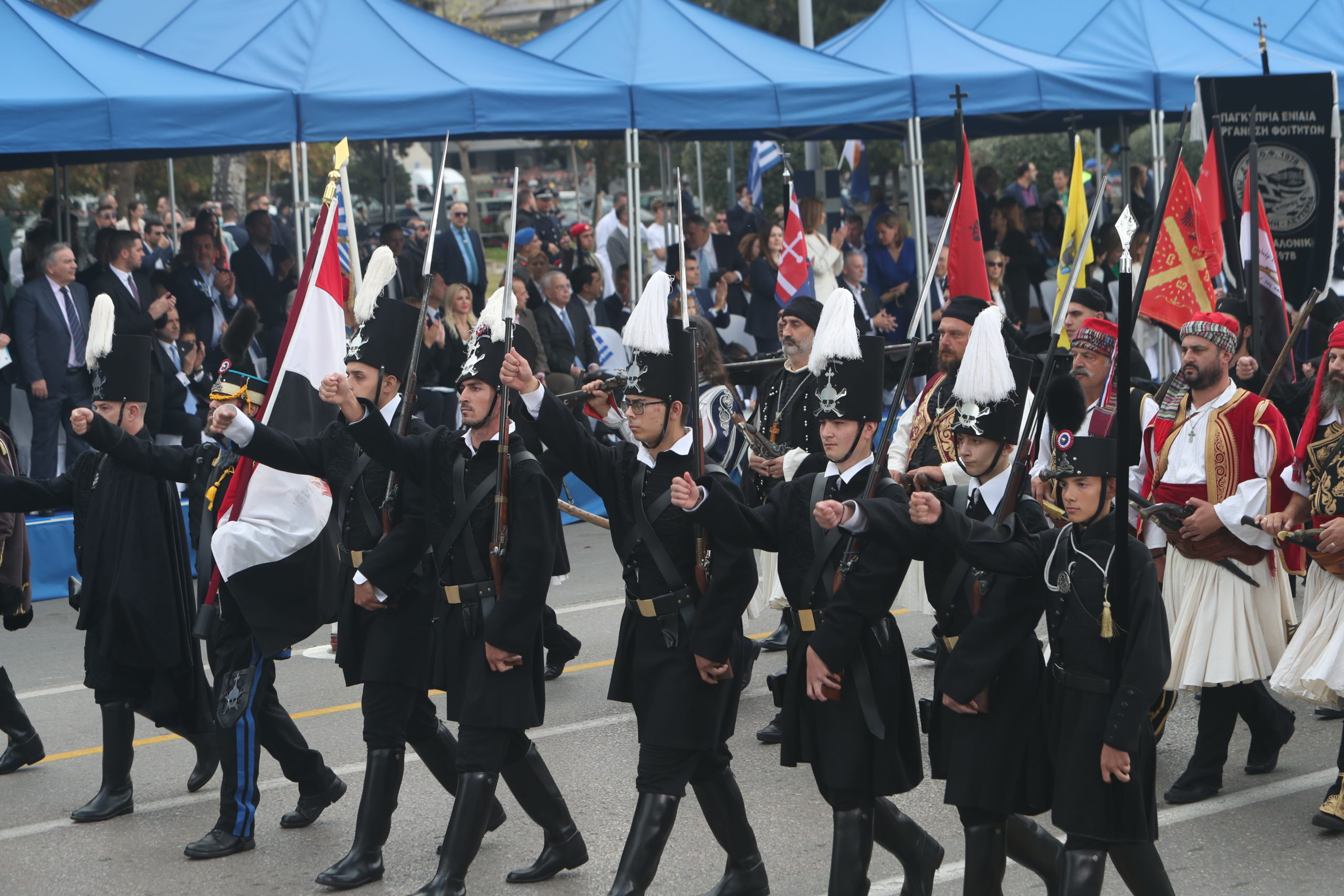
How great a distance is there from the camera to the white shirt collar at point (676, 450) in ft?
16.9

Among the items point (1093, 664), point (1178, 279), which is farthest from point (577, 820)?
point (1178, 279)

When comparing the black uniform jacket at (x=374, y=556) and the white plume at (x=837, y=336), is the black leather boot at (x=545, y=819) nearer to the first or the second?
the black uniform jacket at (x=374, y=556)

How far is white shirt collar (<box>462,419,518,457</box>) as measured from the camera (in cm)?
534

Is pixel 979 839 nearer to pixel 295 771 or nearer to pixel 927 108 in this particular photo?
pixel 295 771

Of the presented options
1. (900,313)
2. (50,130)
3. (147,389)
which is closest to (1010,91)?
(900,313)

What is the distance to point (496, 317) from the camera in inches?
226

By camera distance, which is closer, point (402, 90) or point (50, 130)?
point (50, 130)

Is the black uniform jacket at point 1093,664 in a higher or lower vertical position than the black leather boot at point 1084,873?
higher

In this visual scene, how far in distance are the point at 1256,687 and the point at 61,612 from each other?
7528 mm

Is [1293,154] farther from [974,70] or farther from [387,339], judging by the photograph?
[387,339]

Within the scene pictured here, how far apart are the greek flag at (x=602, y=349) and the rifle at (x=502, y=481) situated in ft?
27.0

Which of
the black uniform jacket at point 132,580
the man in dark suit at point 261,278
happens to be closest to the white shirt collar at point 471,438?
the black uniform jacket at point 132,580

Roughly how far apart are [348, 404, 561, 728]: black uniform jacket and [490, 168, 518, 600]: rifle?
0.02 meters

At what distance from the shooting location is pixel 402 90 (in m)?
12.5
